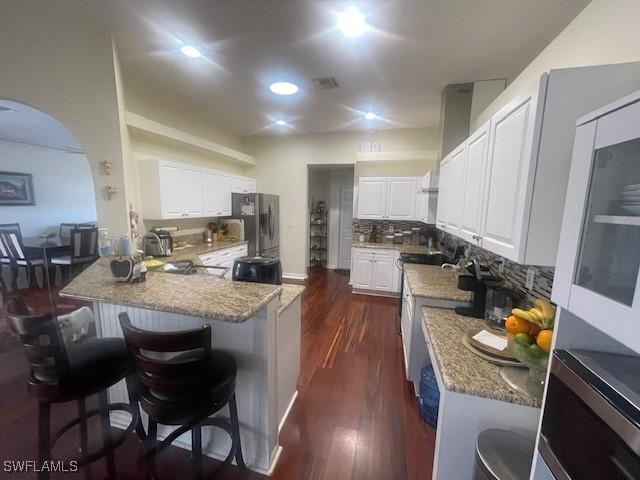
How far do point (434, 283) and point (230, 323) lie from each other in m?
1.72

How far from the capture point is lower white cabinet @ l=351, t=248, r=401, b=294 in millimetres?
→ 4312

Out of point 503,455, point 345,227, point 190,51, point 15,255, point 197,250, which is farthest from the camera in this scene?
point 345,227

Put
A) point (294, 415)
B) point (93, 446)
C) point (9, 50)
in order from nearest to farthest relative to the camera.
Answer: point (93, 446) < point (9, 50) < point (294, 415)

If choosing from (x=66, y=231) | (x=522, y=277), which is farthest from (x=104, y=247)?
(x=66, y=231)

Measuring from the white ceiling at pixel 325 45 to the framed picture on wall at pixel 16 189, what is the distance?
4023 millimetres

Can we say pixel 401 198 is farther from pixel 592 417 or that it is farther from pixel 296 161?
pixel 592 417

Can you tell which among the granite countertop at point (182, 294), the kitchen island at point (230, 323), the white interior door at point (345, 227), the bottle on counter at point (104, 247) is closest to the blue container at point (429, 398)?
the kitchen island at point (230, 323)

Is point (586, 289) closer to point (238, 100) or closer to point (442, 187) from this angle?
point (442, 187)

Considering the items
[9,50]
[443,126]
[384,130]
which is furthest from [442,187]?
[9,50]

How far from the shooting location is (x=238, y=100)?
11.3 ft

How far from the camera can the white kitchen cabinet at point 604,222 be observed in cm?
60

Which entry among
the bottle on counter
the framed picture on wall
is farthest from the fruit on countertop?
the framed picture on wall

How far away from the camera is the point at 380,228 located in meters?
4.96

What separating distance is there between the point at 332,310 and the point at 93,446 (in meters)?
2.80
